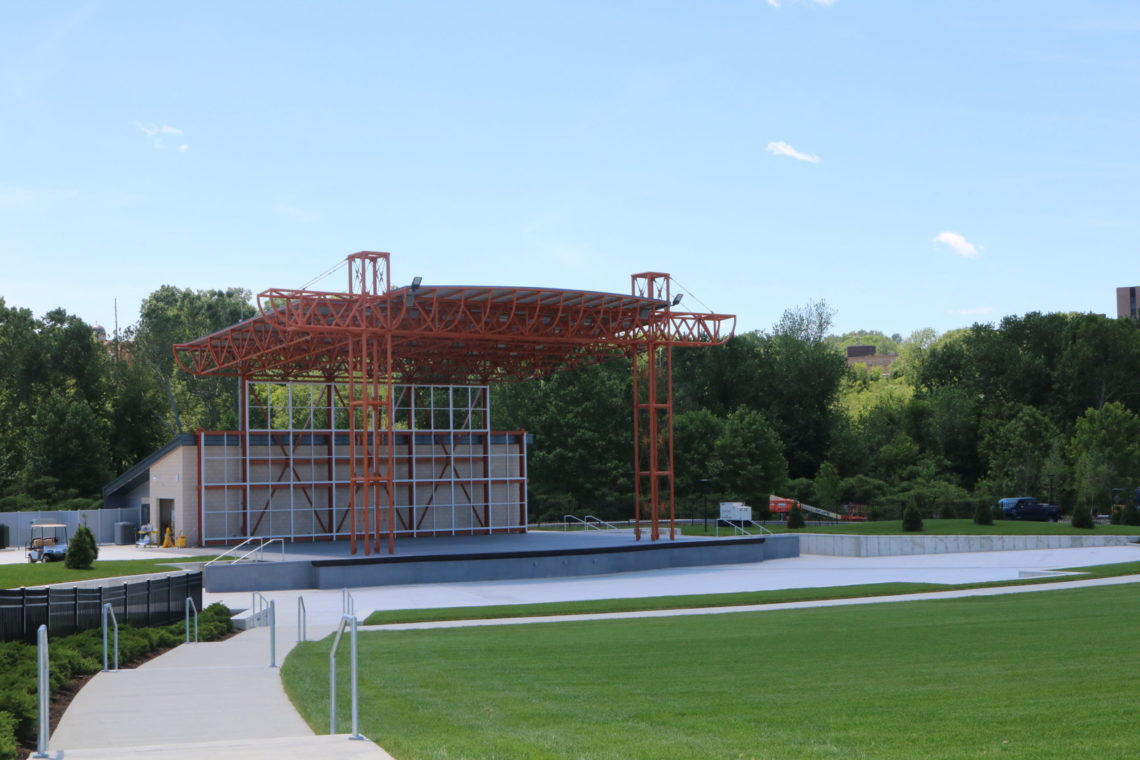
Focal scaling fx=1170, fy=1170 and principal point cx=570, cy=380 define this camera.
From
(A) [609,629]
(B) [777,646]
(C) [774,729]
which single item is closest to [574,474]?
(A) [609,629]

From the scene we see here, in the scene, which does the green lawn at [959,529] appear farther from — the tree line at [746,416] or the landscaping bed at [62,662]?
the landscaping bed at [62,662]

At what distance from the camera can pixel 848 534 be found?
5222 cm

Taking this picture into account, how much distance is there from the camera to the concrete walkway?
848cm

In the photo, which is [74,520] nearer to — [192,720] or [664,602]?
[664,602]

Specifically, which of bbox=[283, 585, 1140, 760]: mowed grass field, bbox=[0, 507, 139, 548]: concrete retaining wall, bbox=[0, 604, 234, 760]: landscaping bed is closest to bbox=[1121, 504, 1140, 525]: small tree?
bbox=[283, 585, 1140, 760]: mowed grass field

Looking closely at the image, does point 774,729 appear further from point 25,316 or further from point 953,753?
point 25,316

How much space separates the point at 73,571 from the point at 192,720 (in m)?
29.5

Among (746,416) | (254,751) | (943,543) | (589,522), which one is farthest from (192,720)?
(746,416)

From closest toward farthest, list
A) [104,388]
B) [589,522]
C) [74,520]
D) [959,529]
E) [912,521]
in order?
[912,521], [959,529], [74,520], [589,522], [104,388]

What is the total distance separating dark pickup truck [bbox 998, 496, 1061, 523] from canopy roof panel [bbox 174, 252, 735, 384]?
Answer: 88.9 feet

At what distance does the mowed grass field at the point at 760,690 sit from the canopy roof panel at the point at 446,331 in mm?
20940

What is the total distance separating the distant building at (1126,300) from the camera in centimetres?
15362

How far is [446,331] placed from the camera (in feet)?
135

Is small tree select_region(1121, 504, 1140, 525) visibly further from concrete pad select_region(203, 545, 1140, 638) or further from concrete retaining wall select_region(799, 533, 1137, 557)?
concrete pad select_region(203, 545, 1140, 638)
